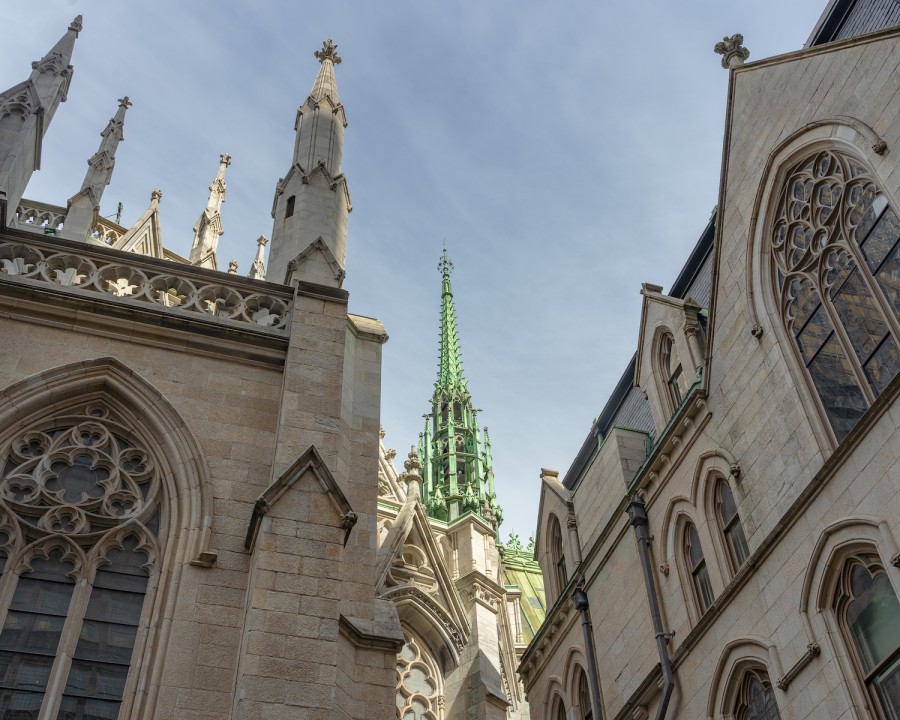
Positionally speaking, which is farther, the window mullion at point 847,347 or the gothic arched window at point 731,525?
the gothic arched window at point 731,525

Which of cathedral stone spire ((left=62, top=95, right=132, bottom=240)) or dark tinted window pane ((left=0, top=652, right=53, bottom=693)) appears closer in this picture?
dark tinted window pane ((left=0, top=652, right=53, bottom=693))

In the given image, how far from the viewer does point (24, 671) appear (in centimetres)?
955

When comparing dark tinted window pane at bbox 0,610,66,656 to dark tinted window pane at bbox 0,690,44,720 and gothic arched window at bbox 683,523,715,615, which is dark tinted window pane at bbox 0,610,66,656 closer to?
dark tinted window pane at bbox 0,690,44,720

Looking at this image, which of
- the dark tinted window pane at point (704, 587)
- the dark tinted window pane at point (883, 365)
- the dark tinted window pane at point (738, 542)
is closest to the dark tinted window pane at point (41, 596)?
the dark tinted window pane at point (738, 542)

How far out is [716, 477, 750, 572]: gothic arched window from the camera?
13.9 m

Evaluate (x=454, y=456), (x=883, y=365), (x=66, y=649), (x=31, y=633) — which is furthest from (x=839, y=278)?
(x=454, y=456)

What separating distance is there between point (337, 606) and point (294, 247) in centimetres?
621

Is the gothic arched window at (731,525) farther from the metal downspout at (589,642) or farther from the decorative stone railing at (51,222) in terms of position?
the decorative stone railing at (51,222)

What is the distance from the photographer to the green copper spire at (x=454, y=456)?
4012 centimetres

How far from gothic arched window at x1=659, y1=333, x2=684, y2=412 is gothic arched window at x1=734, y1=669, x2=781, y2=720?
5262 mm

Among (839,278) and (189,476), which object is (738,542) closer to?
(839,278)

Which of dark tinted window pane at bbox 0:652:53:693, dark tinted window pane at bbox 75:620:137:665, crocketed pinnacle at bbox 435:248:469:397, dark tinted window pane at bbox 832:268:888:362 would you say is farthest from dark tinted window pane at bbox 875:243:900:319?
crocketed pinnacle at bbox 435:248:469:397

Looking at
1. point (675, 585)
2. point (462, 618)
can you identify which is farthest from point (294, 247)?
point (462, 618)

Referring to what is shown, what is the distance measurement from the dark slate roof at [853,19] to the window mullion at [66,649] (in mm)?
11519
